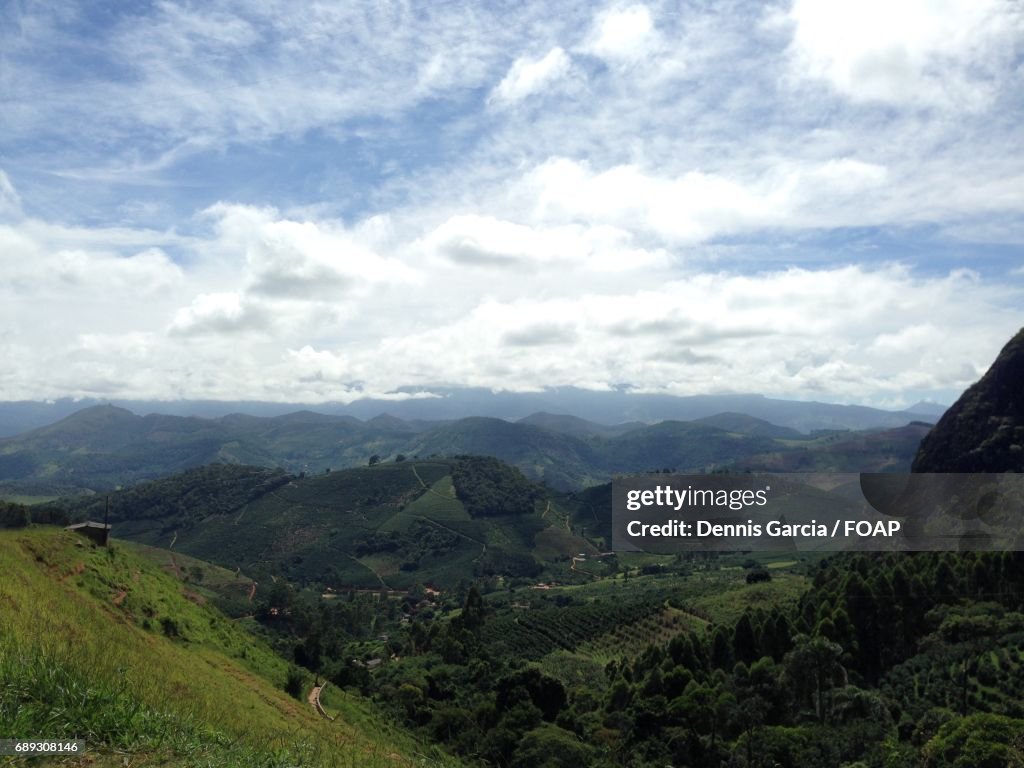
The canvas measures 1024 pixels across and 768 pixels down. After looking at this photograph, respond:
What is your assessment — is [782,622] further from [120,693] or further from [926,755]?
[120,693]

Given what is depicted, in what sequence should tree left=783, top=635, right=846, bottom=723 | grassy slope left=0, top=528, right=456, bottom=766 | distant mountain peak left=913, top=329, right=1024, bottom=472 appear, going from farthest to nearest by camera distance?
distant mountain peak left=913, top=329, right=1024, bottom=472
tree left=783, top=635, right=846, bottom=723
grassy slope left=0, top=528, right=456, bottom=766

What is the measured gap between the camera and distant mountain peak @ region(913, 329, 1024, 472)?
8306 centimetres

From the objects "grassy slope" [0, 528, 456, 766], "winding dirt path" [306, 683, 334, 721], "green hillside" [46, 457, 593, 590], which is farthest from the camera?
"green hillside" [46, 457, 593, 590]

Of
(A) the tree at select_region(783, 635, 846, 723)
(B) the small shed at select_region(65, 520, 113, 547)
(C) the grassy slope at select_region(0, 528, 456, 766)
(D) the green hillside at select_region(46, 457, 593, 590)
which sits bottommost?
(D) the green hillside at select_region(46, 457, 593, 590)

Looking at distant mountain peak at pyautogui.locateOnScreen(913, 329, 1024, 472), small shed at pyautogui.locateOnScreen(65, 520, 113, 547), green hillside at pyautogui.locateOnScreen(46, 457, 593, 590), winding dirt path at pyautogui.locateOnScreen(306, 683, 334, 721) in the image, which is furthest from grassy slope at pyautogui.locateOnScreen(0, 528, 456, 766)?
green hillside at pyautogui.locateOnScreen(46, 457, 593, 590)

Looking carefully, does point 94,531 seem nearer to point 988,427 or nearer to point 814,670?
point 814,670

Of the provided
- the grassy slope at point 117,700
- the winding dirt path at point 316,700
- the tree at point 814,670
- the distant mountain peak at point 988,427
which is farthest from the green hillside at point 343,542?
the grassy slope at point 117,700

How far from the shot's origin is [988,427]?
286 feet

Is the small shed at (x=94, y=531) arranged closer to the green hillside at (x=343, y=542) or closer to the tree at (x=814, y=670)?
the tree at (x=814, y=670)

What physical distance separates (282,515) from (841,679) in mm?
176350

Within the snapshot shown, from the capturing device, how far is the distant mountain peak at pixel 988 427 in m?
83.1

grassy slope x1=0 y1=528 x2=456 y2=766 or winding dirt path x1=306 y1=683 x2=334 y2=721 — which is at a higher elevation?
grassy slope x1=0 y1=528 x2=456 y2=766

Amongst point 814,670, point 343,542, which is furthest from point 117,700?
point 343,542

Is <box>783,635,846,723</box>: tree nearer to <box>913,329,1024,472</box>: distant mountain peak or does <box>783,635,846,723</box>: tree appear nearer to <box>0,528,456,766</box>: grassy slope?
<box>0,528,456,766</box>: grassy slope
